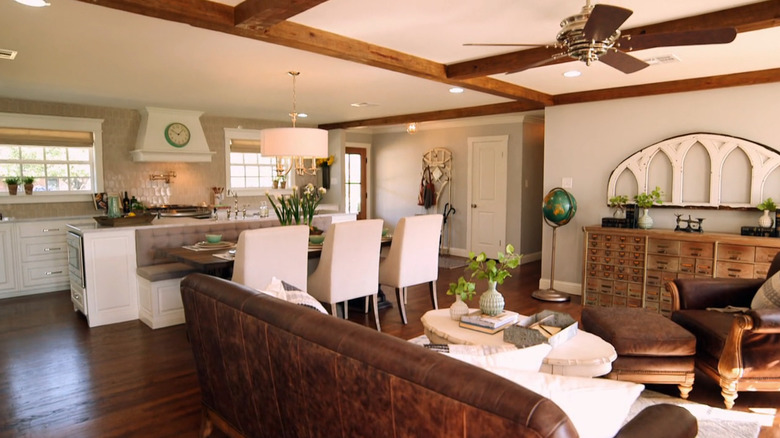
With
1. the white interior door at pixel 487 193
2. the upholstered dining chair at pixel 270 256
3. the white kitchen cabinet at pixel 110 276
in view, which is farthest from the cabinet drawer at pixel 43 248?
the white interior door at pixel 487 193

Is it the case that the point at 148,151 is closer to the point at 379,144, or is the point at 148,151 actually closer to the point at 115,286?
the point at 115,286

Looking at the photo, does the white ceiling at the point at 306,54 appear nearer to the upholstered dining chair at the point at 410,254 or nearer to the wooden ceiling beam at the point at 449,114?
the wooden ceiling beam at the point at 449,114

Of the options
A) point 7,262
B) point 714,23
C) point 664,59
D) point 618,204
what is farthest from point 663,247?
point 7,262

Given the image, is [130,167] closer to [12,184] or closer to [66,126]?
[66,126]

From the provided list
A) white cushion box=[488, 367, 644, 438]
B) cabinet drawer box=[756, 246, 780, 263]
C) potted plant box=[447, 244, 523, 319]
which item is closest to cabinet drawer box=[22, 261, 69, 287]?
potted plant box=[447, 244, 523, 319]

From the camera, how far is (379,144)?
980 cm

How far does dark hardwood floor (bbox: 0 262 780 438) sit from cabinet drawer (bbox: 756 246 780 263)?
1533mm

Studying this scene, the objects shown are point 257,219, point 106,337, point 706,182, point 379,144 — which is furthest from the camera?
point 379,144

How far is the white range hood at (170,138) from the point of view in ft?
21.9

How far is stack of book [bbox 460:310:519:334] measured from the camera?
287 cm

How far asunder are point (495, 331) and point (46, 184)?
6313 mm

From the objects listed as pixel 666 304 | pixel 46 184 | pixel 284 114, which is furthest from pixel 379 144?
pixel 666 304

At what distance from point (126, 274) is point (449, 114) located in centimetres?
449

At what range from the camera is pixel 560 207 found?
5.50 meters
